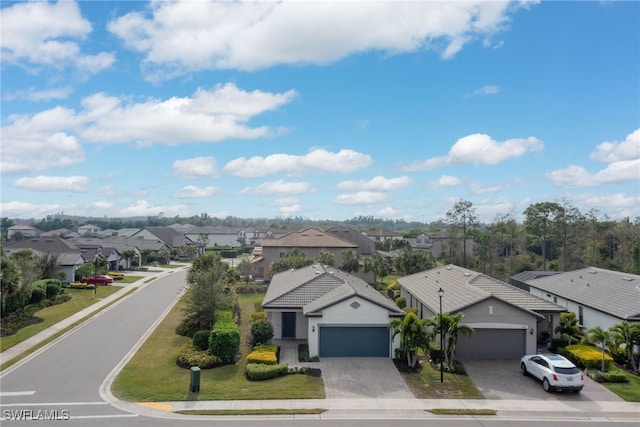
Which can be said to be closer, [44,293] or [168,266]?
[44,293]

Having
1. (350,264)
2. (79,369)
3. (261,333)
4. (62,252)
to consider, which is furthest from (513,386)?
(62,252)

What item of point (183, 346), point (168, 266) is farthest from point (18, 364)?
point (168, 266)

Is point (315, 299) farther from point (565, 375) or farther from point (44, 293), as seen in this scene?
point (44, 293)

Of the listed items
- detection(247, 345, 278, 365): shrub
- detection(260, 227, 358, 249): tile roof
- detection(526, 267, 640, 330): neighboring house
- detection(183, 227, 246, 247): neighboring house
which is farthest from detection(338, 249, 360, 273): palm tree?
detection(183, 227, 246, 247): neighboring house

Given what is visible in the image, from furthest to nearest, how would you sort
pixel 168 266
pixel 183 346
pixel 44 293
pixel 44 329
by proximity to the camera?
pixel 168 266 < pixel 44 293 < pixel 44 329 < pixel 183 346

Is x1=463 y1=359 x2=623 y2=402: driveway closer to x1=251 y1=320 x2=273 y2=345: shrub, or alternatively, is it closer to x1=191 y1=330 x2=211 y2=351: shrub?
x1=251 y1=320 x2=273 y2=345: shrub

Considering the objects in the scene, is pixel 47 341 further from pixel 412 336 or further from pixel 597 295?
pixel 597 295
